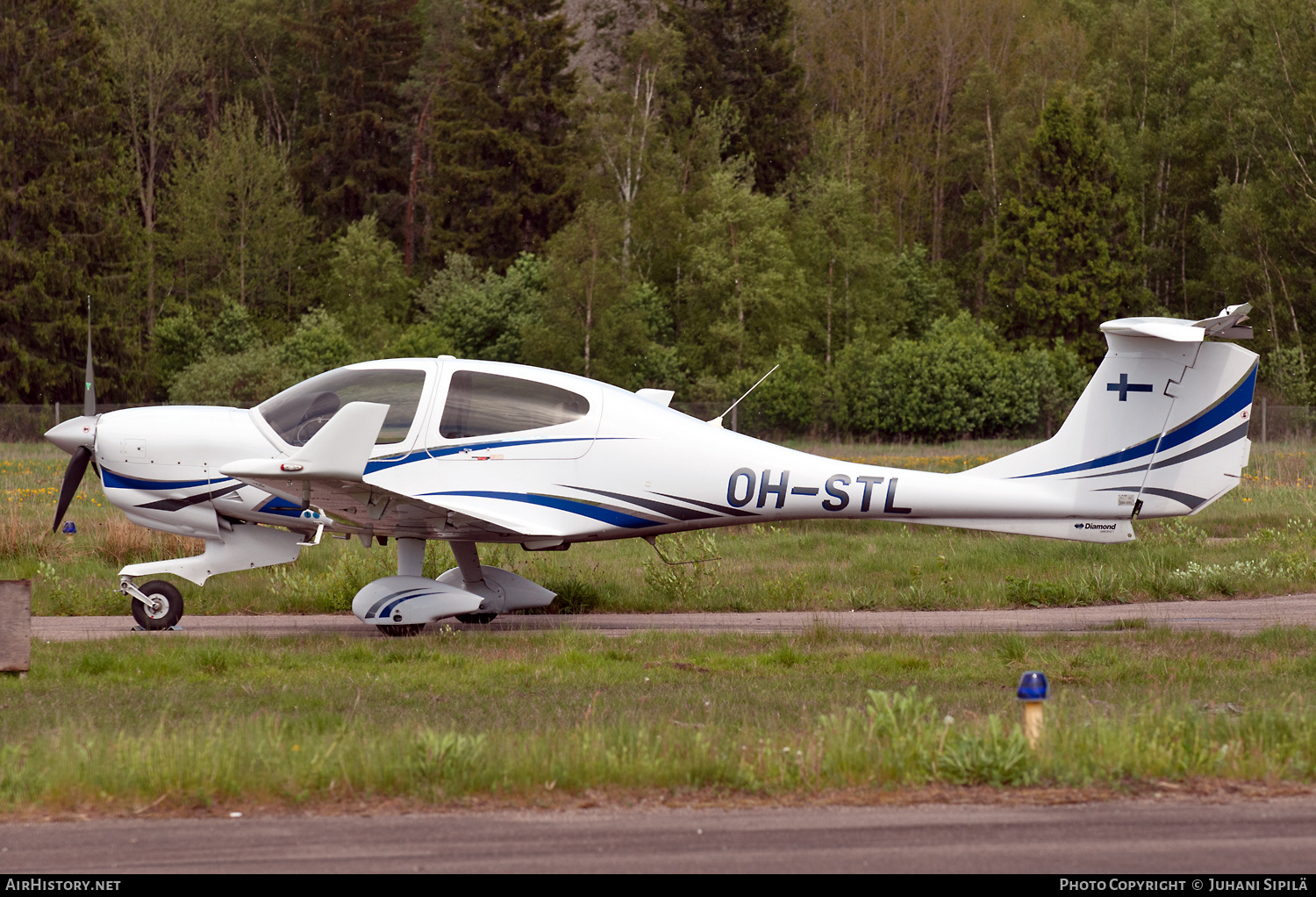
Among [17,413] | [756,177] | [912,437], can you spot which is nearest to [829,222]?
[756,177]

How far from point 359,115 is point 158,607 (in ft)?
194

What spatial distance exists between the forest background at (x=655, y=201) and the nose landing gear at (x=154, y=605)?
33.0m

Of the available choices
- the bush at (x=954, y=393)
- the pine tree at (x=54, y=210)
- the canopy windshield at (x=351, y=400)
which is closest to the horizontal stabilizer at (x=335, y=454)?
the canopy windshield at (x=351, y=400)

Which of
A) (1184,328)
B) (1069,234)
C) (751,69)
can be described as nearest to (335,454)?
(1184,328)

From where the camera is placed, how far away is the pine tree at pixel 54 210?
53281mm

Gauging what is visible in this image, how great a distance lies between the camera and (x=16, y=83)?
180 ft

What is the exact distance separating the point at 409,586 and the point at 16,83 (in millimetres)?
51378

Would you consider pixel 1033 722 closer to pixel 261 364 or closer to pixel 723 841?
pixel 723 841

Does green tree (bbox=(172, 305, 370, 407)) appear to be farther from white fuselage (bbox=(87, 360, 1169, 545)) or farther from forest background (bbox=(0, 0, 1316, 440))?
white fuselage (bbox=(87, 360, 1169, 545))

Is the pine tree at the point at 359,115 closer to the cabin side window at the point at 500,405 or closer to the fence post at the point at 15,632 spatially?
the cabin side window at the point at 500,405

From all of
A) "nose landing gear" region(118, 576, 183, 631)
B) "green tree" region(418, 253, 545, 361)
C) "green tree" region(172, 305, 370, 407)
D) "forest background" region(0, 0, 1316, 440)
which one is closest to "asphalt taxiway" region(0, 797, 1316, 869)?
"nose landing gear" region(118, 576, 183, 631)

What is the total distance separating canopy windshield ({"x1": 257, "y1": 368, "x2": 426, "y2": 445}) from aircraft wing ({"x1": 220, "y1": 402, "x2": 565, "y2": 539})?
0.53 m

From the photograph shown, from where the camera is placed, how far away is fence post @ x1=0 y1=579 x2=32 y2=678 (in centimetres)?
1009

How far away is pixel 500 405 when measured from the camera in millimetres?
12797
